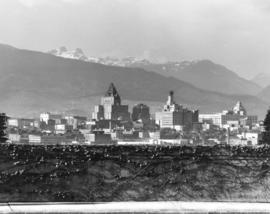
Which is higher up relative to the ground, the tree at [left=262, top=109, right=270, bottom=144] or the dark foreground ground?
the tree at [left=262, top=109, right=270, bottom=144]

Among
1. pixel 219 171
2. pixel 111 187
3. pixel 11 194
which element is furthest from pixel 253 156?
pixel 11 194

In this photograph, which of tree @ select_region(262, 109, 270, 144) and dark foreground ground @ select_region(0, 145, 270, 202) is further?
tree @ select_region(262, 109, 270, 144)

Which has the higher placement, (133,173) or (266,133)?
(266,133)

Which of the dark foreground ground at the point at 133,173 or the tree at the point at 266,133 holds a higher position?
the tree at the point at 266,133

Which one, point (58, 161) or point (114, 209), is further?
point (58, 161)

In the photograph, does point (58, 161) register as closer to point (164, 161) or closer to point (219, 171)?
point (164, 161)

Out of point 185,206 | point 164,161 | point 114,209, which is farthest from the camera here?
point 164,161

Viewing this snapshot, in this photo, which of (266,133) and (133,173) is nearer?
(133,173)

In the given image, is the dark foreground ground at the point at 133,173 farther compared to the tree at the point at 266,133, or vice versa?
the tree at the point at 266,133
